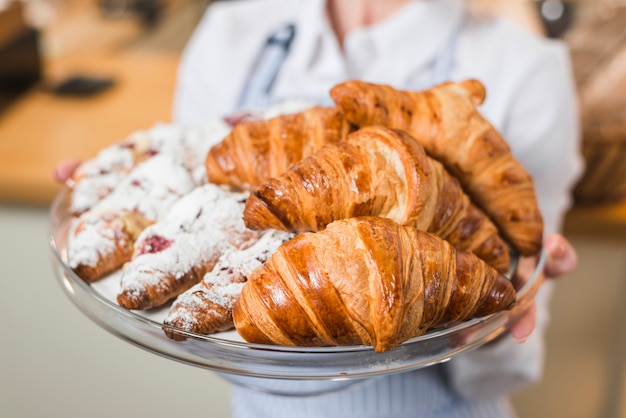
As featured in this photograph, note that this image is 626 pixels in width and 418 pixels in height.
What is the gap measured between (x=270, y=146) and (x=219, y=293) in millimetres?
143

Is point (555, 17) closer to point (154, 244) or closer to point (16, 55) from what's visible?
point (16, 55)

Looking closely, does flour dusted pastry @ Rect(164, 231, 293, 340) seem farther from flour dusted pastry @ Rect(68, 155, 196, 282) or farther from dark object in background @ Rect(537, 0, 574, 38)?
dark object in background @ Rect(537, 0, 574, 38)

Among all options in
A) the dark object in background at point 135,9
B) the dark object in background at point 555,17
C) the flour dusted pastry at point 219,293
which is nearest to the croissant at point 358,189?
the flour dusted pastry at point 219,293

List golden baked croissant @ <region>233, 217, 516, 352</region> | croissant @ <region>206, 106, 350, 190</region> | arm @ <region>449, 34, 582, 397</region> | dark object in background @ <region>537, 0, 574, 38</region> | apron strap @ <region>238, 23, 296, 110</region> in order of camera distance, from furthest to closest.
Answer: dark object in background @ <region>537, 0, 574, 38</region> < apron strap @ <region>238, 23, 296, 110</region> < arm @ <region>449, 34, 582, 397</region> < croissant @ <region>206, 106, 350, 190</region> < golden baked croissant @ <region>233, 217, 516, 352</region>

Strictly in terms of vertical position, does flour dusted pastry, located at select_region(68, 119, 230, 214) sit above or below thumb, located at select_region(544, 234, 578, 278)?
above

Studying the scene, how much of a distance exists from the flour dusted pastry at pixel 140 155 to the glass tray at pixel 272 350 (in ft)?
0.38

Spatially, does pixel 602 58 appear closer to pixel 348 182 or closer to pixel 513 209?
pixel 513 209

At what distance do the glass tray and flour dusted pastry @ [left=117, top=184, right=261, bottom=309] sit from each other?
20 mm

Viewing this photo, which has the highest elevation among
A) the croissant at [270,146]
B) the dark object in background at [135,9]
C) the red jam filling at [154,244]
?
the croissant at [270,146]

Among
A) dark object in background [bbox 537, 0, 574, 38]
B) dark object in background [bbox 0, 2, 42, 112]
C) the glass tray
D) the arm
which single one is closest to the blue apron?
the arm

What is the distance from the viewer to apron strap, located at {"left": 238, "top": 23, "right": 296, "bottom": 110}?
1.04 meters

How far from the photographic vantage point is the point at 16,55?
4.94 feet

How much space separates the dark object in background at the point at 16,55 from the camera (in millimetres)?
1467

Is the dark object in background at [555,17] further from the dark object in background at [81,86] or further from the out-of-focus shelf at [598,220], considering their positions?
the dark object in background at [81,86]
